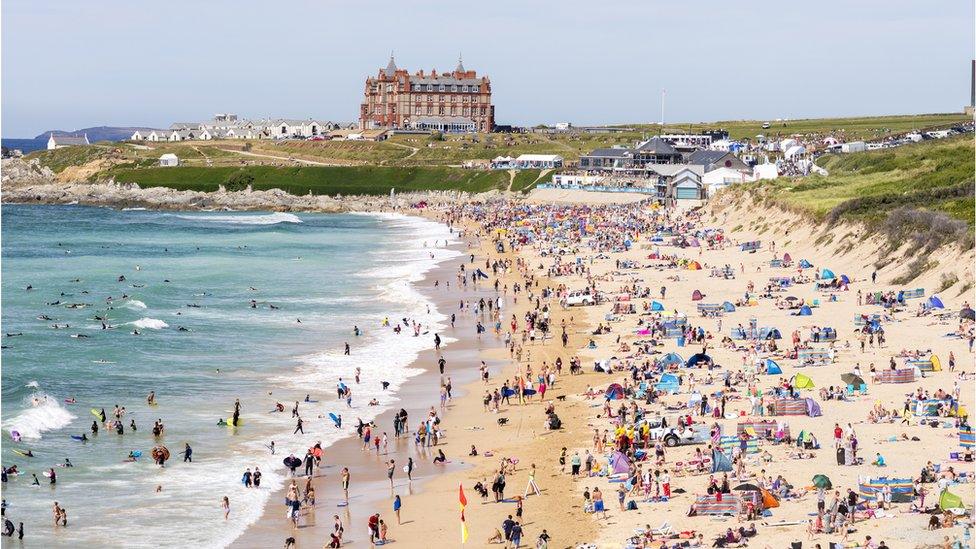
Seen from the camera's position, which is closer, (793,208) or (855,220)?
(855,220)

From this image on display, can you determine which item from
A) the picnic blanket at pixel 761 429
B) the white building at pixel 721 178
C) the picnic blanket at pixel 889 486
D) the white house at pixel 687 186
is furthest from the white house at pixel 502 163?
A: the picnic blanket at pixel 889 486

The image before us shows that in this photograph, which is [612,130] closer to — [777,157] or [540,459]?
[777,157]

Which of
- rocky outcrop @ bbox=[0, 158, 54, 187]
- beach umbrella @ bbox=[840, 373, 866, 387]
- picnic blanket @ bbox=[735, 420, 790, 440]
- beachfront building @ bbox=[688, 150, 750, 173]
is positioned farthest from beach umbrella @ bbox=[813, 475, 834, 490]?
rocky outcrop @ bbox=[0, 158, 54, 187]

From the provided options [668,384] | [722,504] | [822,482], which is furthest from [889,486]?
[668,384]

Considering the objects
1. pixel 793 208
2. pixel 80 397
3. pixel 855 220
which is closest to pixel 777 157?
pixel 793 208

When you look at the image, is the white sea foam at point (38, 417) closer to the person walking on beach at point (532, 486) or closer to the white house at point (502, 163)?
the person walking on beach at point (532, 486)

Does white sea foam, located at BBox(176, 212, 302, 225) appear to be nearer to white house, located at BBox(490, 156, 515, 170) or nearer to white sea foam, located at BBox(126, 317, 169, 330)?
white house, located at BBox(490, 156, 515, 170)

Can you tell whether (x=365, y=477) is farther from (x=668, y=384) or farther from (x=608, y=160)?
(x=608, y=160)
